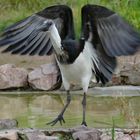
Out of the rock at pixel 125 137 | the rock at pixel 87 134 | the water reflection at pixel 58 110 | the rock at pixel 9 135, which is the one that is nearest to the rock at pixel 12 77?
the water reflection at pixel 58 110

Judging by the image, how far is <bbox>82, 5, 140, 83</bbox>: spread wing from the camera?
273 inches

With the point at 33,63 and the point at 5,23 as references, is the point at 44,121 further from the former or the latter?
the point at 5,23

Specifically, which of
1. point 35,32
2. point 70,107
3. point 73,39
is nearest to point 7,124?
point 35,32

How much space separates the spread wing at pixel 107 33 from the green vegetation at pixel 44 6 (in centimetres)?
424

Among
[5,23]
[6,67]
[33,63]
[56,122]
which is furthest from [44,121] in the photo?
[5,23]

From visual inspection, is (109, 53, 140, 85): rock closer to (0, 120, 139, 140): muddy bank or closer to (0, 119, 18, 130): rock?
(0, 119, 18, 130): rock

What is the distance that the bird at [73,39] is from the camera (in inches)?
272

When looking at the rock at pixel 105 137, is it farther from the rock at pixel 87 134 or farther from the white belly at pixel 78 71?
the white belly at pixel 78 71

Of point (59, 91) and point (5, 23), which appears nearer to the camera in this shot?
point (59, 91)

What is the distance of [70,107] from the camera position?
8016 mm

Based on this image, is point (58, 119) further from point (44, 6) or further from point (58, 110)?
point (44, 6)

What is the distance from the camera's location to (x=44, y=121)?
23.9ft

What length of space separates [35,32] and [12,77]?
2.24 meters

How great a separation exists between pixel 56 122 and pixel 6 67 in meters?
2.45
